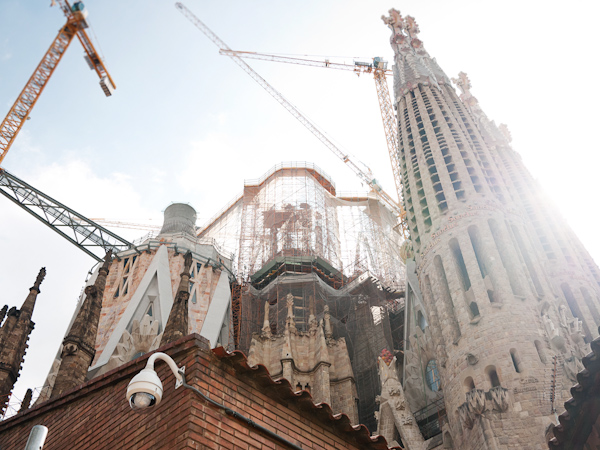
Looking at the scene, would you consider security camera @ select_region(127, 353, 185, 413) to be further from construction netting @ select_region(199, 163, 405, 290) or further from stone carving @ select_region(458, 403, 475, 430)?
construction netting @ select_region(199, 163, 405, 290)

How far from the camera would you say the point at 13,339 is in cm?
2045

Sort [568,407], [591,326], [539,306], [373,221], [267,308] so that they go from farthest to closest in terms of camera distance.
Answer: [373,221] → [267,308] → [591,326] → [539,306] → [568,407]

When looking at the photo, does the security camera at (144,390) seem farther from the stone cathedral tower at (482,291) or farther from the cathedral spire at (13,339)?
the stone cathedral tower at (482,291)

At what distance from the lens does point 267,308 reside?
134 ft

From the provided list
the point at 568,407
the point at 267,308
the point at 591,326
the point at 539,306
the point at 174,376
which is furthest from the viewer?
the point at 267,308

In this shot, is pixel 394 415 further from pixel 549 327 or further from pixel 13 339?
pixel 13 339

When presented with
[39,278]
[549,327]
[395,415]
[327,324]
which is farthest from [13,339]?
[327,324]

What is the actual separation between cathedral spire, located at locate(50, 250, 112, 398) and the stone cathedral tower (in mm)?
13280

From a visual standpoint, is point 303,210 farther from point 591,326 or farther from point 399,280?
point 591,326

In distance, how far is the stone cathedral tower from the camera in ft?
78.4

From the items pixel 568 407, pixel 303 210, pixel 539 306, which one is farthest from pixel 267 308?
pixel 568 407

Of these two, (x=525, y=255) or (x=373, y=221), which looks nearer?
(x=525, y=255)

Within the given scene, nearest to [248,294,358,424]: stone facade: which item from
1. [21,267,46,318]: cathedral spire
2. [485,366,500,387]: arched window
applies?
[485,366,500,387]: arched window

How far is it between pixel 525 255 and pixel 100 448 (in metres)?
25.4
